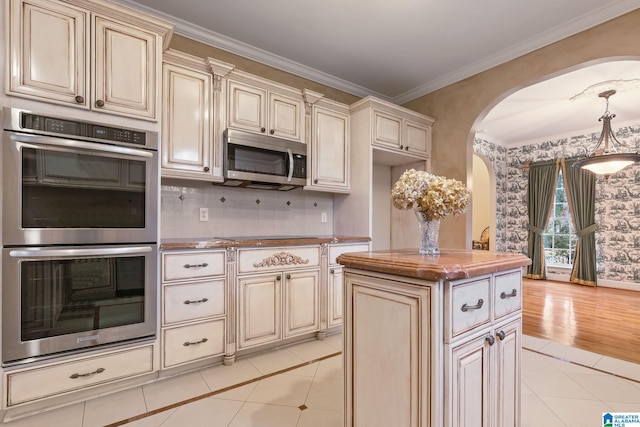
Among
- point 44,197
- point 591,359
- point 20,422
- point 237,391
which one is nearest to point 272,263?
point 237,391

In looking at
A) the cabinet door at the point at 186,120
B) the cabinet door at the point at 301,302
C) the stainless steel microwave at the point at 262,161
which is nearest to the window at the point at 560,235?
the cabinet door at the point at 301,302

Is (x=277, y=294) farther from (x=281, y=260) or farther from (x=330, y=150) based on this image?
(x=330, y=150)

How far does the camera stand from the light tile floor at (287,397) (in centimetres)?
176

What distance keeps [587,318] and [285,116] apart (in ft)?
13.5

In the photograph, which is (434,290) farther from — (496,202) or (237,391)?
(496,202)

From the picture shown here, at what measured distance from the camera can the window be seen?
614cm

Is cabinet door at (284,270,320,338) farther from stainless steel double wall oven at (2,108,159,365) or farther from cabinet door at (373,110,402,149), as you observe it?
cabinet door at (373,110,402,149)

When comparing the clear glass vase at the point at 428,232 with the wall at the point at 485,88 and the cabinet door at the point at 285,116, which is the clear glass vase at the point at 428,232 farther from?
the wall at the point at 485,88

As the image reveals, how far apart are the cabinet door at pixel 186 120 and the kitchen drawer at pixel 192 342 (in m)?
1.15

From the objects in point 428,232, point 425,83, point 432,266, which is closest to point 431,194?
point 428,232

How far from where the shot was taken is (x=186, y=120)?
246 cm

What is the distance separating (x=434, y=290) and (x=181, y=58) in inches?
95.6

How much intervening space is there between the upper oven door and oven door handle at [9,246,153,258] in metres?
0.04

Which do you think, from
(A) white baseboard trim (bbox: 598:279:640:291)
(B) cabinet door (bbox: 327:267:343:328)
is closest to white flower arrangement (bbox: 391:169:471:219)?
(B) cabinet door (bbox: 327:267:343:328)
